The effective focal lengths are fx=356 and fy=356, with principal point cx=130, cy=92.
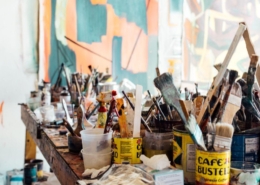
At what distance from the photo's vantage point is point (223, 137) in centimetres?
77

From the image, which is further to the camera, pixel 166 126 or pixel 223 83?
pixel 166 126

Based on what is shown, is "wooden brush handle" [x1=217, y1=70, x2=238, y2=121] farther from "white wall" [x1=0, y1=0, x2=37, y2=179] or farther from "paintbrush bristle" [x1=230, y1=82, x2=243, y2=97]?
"white wall" [x1=0, y1=0, x2=37, y2=179]

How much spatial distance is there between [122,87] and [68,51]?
32.2 inches

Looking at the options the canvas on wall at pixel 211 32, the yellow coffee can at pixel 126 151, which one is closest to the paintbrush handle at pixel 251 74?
the yellow coffee can at pixel 126 151

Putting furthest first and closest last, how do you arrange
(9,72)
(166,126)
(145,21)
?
(145,21) → (9,72) → (166,126)

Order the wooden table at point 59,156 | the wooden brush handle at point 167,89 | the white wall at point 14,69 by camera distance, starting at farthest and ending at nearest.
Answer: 1. the white wall at point 14,69
2. the wooden table at point 59,156
3. the wooden brush handle at point 167,89

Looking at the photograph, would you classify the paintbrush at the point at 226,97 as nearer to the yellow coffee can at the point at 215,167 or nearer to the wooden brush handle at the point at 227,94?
the wooden brush handle at the point at 227,94

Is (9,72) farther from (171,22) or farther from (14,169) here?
(171,22)

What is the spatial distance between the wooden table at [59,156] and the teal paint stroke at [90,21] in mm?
1302

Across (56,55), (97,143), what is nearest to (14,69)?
(56,55)

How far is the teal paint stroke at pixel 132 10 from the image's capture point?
2924 millimetres

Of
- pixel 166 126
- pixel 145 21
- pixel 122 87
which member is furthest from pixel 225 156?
pixel 145 21

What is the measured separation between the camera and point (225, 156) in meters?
0.74

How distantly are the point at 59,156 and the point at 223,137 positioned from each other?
21.5 inches
